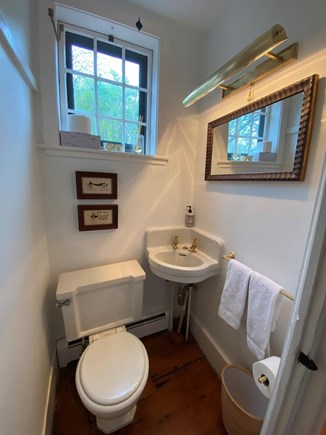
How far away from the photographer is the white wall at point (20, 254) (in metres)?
0.64

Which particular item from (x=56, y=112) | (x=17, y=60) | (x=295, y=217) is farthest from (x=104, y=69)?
(x=295, y=217)

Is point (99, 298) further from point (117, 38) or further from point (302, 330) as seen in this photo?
point (117, 38)

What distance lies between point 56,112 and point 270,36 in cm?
113

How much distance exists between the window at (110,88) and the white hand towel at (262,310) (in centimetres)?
116

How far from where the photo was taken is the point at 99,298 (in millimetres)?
1249

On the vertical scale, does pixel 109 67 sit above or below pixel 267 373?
above

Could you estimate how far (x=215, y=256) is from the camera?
1.35 meters

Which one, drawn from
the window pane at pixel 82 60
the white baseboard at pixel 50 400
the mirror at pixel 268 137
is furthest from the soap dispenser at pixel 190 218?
the white baseboard at pixel 50 400

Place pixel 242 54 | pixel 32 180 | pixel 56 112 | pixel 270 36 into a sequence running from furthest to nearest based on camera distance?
1. pixel 56 112
2. pixel 32 180
3. pixel 242 54
4. pixel 270 36

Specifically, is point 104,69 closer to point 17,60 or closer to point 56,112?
point 56,112

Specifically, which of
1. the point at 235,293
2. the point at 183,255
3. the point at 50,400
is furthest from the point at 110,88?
the point at 50,400

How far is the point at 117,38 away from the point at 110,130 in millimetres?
606

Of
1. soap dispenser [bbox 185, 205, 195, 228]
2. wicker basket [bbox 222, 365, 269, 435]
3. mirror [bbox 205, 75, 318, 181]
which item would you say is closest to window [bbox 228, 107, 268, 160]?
mirror [bbox 205, 75, 318, 181]

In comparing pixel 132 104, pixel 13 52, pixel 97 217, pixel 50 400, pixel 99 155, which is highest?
pixel 132 104
